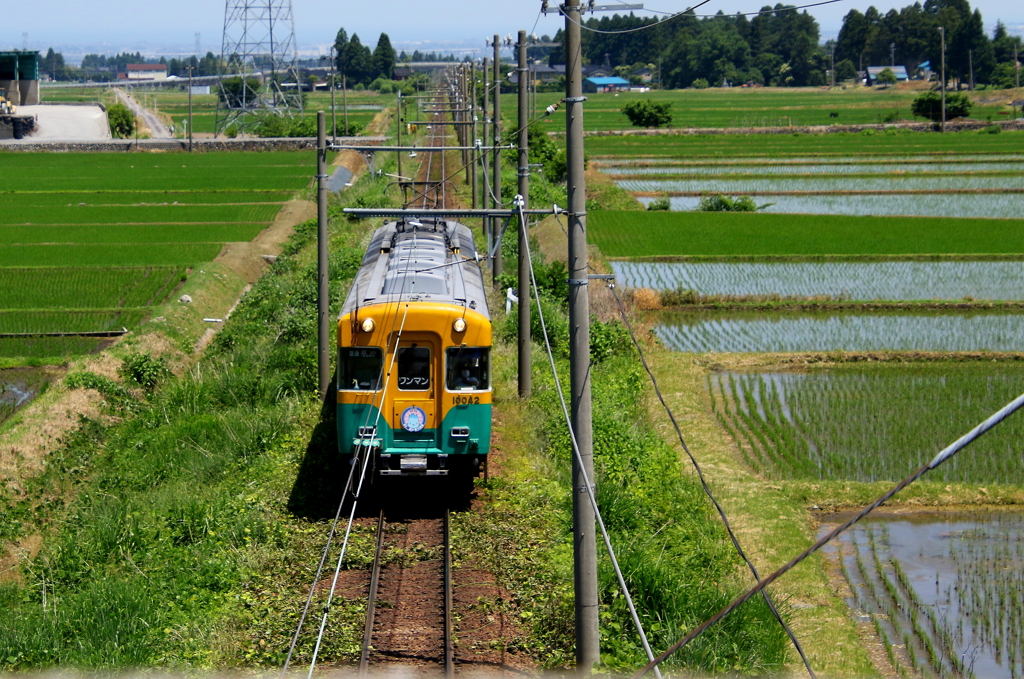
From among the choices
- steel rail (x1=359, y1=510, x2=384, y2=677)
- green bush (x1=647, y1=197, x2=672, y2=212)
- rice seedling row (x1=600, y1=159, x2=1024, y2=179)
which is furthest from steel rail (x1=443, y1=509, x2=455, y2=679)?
rice seedling row (x1=600, y1=159, x2=1024, y2=179)

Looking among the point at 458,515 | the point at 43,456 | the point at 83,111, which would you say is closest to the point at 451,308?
the point at 458,515

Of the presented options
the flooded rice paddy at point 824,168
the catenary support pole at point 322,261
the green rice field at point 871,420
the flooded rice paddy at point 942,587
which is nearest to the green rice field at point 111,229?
the catenary support pole at point 322,261

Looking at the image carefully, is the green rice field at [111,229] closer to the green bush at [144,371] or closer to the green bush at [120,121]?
the green bush at [144,371]

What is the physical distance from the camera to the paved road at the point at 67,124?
7700 centimetres

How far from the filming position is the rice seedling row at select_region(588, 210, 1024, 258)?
31.8m

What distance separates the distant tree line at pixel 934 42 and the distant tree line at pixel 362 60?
63484 mm

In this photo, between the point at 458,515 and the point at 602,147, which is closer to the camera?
the point at 458,515

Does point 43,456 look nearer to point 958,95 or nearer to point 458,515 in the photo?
point 458,515

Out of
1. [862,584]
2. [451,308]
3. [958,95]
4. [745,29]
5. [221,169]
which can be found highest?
[745,29]

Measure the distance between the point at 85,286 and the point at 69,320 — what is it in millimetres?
3502

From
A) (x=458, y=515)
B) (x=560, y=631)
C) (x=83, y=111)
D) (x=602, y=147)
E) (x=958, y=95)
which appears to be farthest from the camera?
(x=83, y=111)

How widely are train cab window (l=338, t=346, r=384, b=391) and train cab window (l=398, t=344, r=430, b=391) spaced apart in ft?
0.83

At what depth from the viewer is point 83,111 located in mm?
86500

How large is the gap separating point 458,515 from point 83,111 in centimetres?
8335
